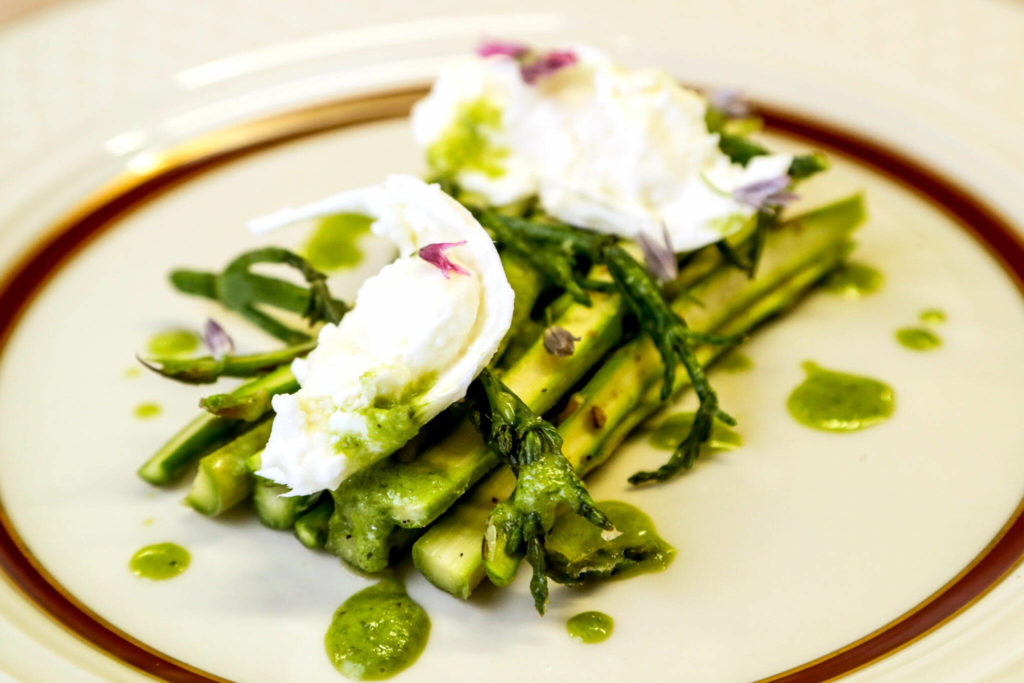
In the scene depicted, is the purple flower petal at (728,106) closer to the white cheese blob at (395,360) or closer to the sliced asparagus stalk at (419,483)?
the sliced asparagus stalk at (419,483)

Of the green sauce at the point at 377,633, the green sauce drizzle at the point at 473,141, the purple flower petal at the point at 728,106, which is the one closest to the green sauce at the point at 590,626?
the green sauce at the point at 377,633

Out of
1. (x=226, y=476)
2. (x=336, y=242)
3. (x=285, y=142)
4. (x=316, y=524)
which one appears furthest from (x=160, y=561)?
(x=285, y=142)

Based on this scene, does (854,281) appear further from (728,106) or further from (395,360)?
(395,360)

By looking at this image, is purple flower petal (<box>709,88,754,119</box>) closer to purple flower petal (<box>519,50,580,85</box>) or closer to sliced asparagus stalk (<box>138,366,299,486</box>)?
purple flower petal (<box>519,50,580,85</box>)

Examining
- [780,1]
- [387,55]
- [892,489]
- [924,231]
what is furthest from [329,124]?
[892,489]

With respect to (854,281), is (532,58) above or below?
above

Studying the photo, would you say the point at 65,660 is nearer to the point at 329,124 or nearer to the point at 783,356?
the point at 783,356

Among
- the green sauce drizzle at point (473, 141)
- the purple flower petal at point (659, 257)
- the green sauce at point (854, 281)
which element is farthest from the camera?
the green sauce at point (854, 281)
